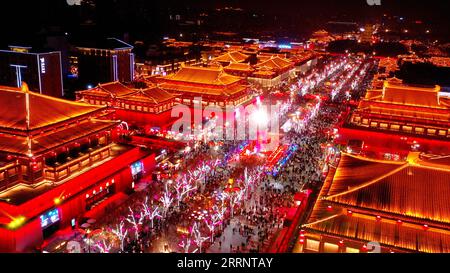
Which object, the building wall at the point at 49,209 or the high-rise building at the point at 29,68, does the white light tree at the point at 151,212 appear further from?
the high-rise building at the point at 29,68

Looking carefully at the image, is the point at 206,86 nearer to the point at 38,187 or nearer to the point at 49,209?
the point at 38,187

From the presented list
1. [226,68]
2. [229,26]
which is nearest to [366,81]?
[226,68]

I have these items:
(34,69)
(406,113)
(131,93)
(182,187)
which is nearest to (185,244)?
(182,187)

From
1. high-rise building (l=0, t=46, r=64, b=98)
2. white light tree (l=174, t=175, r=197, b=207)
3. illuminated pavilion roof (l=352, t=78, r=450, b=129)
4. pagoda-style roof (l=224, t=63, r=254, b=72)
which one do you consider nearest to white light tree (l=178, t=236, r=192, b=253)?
white light tree (l=174, t=175, r=197, b=207)

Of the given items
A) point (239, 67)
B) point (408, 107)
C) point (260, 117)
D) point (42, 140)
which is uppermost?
point (239, 67)

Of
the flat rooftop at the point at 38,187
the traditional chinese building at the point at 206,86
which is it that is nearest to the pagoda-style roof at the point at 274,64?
the traditional chinese building at the point at 206,86


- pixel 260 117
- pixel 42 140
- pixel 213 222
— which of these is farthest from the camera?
pixel 260 117

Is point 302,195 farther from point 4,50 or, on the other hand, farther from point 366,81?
point 366,81
